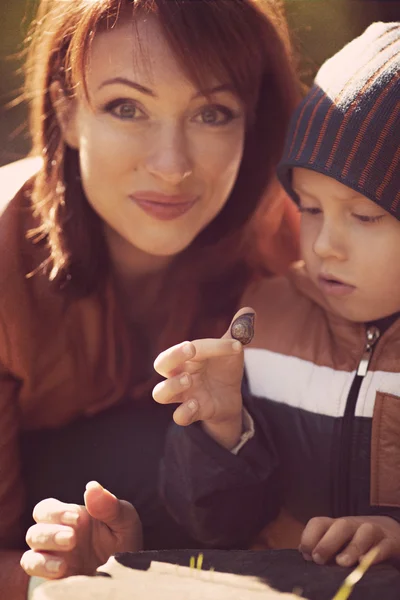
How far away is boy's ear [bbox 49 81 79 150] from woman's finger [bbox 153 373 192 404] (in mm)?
757

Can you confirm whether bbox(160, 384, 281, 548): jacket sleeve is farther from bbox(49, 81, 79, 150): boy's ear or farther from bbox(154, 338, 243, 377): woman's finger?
bbox(49, 81, 79, 150): boy's ear

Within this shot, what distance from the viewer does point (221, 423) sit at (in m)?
1.63

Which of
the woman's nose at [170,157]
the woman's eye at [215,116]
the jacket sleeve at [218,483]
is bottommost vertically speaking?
the jacket sleeve at [218,483]

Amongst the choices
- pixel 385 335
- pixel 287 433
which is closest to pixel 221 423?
pixel 287 433

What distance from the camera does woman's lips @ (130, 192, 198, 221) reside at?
6.03 ft

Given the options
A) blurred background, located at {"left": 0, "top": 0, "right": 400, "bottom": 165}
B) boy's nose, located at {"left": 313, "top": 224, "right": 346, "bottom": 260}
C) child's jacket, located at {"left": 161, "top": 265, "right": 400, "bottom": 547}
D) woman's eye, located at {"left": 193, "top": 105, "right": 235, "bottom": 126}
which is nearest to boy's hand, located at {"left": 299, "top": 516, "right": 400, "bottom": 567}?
child's jacket, located at {"left": 161, "top": 265, "right": 400, "bottom": 547}

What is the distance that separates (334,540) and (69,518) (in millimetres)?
461

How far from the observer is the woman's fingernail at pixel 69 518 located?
1.48 m

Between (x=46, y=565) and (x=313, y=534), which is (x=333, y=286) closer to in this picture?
(x=313, y=534)

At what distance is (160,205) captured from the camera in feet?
6.07

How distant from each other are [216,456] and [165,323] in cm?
61

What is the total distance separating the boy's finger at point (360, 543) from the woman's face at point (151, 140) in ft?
2.60

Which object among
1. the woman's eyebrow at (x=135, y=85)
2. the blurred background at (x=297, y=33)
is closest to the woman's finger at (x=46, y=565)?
the woman's eyebrow at (x=135, y=85)

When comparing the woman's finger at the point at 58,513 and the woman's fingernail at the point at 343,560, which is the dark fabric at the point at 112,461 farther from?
the woman's fingernail at the point at 343,560
